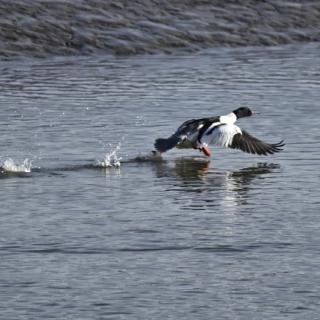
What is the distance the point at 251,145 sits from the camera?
19328mm

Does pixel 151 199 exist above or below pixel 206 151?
below

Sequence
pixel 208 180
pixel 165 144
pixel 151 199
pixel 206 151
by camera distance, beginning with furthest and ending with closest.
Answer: pixel 206 151 → pixel 165 144 → pixel 208 180 → pixel 151 199

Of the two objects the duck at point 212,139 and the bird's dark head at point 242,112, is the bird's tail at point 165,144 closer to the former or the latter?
the duck at point 212,139

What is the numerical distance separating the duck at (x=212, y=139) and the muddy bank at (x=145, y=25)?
947 cm

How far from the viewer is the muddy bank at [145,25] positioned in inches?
1155

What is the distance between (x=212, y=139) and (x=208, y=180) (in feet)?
5.12

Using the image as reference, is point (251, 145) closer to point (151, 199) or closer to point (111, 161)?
point (111, 161)

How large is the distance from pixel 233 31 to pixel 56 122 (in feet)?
33.6

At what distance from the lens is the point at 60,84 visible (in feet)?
83.5

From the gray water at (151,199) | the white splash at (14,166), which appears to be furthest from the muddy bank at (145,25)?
the white splash at (14,166)

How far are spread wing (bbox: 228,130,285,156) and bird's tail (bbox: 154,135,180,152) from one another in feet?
2.48

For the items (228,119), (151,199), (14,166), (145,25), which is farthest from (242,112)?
(145,25)

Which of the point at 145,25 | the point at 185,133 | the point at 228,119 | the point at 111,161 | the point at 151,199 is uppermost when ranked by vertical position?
the point at 145,25

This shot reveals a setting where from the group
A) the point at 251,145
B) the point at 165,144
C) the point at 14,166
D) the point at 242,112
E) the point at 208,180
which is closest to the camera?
the point at 208,180
